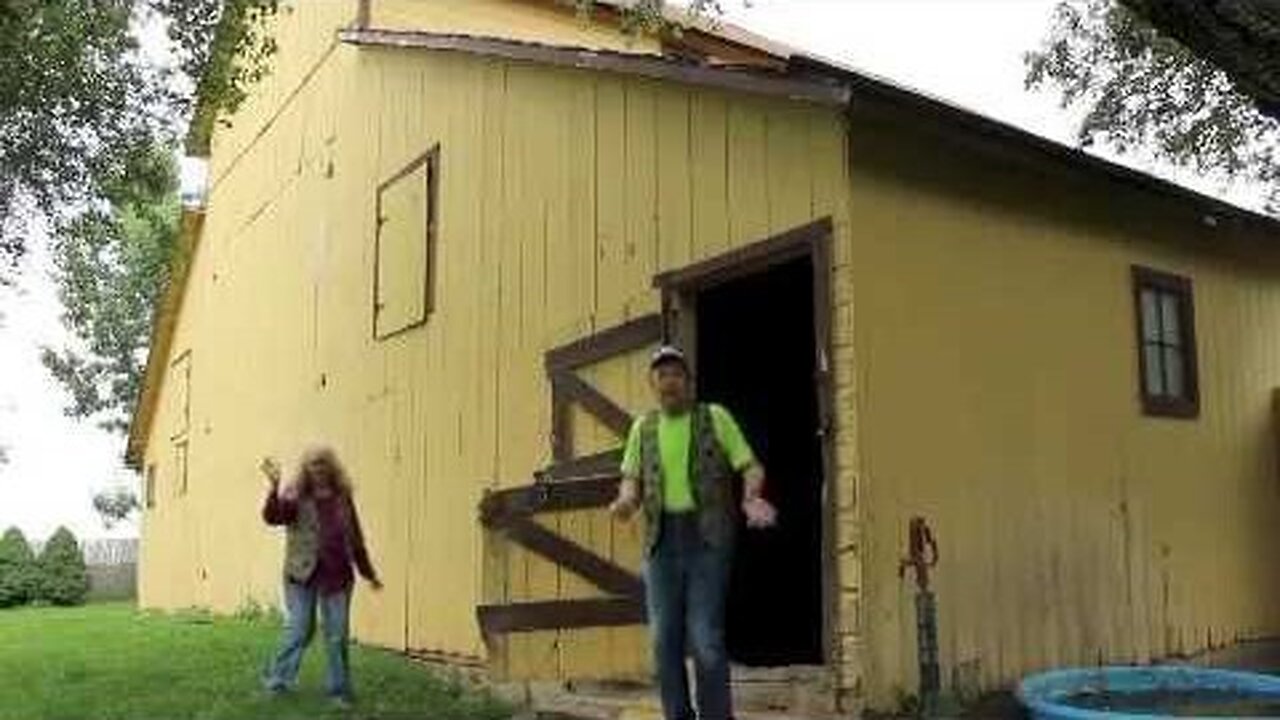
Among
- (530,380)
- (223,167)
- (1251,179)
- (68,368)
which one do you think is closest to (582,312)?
(530,380)

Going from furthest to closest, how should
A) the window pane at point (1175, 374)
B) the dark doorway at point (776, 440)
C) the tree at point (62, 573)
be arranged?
1. the tree at point (62, 573)
2. the dark doorway at point (776, 440)
3. the window pane at point (1175, 374)

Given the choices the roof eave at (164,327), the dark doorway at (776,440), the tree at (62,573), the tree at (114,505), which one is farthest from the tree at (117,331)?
the tree at (114,505)

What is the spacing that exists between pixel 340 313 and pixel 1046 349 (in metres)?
7.50

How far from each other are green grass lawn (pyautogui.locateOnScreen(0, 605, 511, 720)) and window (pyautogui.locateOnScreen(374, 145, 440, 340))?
9.27 ft

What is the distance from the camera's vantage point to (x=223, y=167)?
21.0 metres

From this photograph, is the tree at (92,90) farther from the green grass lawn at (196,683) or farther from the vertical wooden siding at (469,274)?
the green grass lawn at (196,683)

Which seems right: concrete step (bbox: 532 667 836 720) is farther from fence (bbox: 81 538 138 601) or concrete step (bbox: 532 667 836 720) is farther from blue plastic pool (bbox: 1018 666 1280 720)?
fence (bbox: 81 538 138 601)

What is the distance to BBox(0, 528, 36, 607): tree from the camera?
31.2 meters

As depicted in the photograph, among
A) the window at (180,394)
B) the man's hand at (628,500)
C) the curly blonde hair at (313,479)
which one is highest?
the window at (180,394)

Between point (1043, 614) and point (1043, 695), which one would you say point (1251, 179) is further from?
point (1043, 695)

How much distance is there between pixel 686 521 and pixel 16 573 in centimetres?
2801

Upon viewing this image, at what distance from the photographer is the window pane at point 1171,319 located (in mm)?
10875

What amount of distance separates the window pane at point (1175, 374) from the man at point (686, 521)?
4986 millimetres

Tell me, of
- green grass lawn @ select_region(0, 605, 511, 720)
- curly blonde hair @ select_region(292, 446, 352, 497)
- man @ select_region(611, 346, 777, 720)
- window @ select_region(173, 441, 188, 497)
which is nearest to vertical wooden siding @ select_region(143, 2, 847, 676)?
green grass lawn @ select_region(0, 605, 511, 720)
